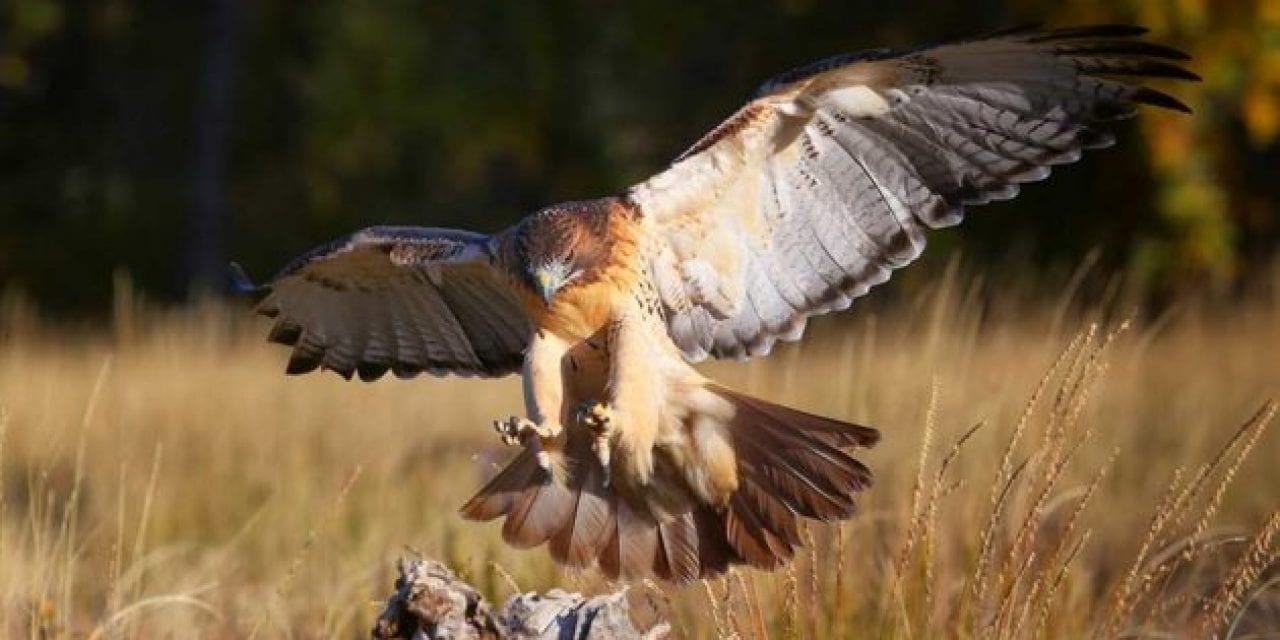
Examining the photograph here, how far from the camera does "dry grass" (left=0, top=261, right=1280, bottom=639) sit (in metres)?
4.73

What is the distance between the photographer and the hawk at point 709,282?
5047mm

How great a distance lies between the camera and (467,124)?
19125 mm

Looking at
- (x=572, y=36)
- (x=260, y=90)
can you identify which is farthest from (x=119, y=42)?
(x=572, y=36)

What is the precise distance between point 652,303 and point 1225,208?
35.2 ft

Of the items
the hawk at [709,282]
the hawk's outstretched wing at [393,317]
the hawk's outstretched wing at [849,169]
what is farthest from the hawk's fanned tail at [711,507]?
the hawk's outstretched wing at [393,317]

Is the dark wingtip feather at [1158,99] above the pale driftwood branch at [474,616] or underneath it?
above

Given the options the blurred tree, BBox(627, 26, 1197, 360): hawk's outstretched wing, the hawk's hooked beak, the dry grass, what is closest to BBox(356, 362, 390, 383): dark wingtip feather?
the dry grass

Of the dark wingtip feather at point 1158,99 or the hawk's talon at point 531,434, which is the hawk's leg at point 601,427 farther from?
the dark wingtip feather at point 1158,99

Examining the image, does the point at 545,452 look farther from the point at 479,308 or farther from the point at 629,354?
the point at 479,308

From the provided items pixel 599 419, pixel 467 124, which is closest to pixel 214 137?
pixel 467 124

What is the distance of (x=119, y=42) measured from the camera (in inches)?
1309

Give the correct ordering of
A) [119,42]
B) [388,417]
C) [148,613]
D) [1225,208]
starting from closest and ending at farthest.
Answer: [148,613] → [388,417] → [1225,208] → [119,42]

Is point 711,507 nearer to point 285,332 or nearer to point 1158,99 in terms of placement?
point 1158,99

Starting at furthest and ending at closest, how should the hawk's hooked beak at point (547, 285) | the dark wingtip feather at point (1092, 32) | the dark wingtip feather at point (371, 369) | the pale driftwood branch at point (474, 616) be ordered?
1. the dark wingtip feather at point (371, 369)
2. the hawk's hooked beak at point (547, 285)
3. the dark wingtip feather at point (1092, 32)
4. the pale driftwood branch at point (474, 616)
